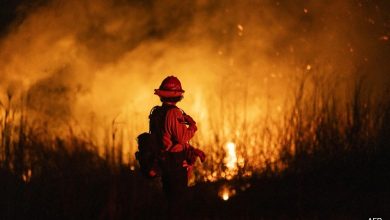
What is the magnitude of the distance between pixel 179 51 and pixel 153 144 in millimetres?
8848

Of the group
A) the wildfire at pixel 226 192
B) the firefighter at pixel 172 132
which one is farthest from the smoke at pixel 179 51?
the firefighter at pixel 172 132

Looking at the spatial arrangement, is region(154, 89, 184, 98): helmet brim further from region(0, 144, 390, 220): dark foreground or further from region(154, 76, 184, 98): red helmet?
region(0, 144, 390, 220): dark foreground

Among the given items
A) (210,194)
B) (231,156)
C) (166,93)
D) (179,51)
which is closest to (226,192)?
(210,194)

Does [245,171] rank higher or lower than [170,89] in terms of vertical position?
higher

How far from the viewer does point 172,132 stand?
989 cm

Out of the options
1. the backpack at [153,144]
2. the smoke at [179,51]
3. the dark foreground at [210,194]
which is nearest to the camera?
the backpack at [153,144]

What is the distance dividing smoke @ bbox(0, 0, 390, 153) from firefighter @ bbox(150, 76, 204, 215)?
7678 mm

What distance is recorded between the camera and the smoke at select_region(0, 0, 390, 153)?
18203 mm

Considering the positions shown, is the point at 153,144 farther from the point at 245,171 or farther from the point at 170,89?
the point at 245,171

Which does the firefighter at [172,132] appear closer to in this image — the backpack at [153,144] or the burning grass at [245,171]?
the backpack at [153,144]

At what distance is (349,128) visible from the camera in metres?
14.7

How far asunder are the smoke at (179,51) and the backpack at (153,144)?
25.4 ft

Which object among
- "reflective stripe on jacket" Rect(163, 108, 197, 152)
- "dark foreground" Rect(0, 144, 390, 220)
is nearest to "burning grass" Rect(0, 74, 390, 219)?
"dark foreground" Rect(0, 144, 390, 220)

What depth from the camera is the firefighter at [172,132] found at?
32.4 ft
